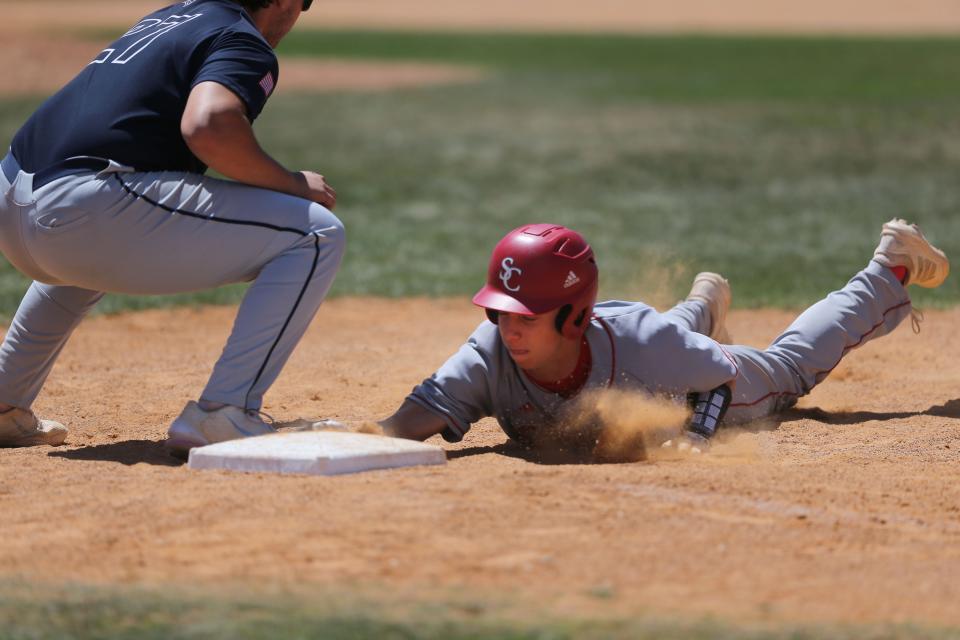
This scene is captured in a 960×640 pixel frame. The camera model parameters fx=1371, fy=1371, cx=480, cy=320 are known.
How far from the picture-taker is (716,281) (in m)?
5.78

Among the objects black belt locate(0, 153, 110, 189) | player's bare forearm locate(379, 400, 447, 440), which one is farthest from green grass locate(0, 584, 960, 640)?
black belt locate(0, 153, 110, 189)

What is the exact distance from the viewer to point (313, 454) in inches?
165

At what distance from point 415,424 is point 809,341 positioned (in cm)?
180

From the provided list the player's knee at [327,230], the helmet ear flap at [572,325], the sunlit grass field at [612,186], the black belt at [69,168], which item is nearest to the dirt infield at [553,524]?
the sunlit grass field at [612,186]

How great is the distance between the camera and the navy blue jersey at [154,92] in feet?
14.4

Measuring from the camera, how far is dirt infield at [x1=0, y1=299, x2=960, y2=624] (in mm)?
3277

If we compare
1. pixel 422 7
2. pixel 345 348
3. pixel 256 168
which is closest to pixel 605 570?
pixel 256 168

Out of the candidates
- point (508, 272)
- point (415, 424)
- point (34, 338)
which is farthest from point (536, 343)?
point (34, 338)

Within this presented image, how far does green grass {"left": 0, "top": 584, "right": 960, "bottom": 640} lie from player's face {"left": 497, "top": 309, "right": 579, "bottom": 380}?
1493 mm

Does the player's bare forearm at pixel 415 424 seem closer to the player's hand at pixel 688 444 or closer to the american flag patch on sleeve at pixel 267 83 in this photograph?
the player's hand at pixel 688 444

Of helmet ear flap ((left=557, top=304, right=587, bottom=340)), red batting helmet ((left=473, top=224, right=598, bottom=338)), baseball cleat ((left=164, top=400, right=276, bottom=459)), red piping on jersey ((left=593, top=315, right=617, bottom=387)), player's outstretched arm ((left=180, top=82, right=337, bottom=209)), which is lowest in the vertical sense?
baseball cleat ((left=164, top=400, right=276, bottom=459))

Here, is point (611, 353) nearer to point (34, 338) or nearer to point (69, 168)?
point (69, 168)

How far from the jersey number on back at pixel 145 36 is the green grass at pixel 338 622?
2.02 m

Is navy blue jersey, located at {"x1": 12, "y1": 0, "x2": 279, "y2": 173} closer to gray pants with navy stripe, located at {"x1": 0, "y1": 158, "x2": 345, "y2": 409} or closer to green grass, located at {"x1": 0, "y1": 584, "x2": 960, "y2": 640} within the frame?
gray pants with navy stripe, located at {"x1": 0, "y1": 158, "x2": 345, "y2": 409}
